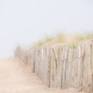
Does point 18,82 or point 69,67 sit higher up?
point 69,67

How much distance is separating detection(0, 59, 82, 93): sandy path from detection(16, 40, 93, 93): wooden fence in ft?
0.50

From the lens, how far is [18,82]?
5699 millimetres

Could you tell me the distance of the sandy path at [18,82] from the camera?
489cm

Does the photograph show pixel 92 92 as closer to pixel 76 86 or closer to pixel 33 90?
pixel 76 86

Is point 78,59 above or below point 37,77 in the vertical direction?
above

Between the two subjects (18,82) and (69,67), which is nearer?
(69,67)

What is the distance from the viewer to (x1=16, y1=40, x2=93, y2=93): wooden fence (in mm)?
4453

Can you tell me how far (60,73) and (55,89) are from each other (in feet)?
0.84

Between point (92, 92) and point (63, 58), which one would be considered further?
point (63, 58)

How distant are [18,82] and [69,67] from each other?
4.34 ft

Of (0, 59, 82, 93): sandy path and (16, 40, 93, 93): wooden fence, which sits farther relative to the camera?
(0, 59, 82, 93): sandy path

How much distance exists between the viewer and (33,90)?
4.90m

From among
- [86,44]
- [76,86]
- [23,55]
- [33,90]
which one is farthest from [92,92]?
[23,55]

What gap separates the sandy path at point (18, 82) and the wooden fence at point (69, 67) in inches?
6.0
